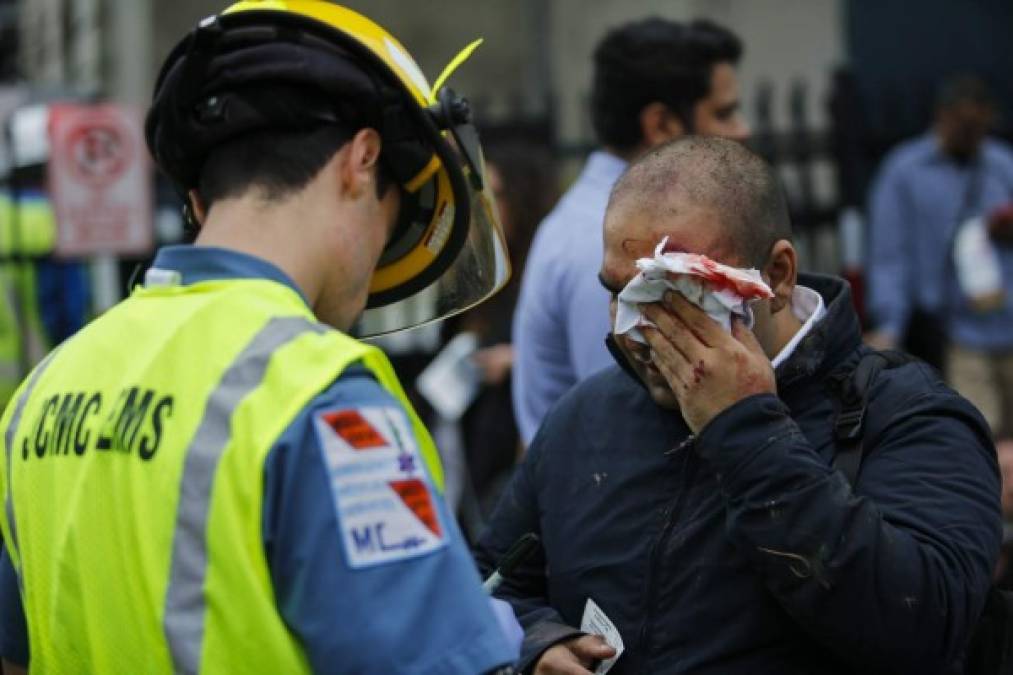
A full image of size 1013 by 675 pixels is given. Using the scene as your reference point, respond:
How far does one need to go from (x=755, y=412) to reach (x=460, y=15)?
9.94 meters

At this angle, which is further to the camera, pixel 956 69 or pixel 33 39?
pixel 33 39

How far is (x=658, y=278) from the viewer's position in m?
2.79

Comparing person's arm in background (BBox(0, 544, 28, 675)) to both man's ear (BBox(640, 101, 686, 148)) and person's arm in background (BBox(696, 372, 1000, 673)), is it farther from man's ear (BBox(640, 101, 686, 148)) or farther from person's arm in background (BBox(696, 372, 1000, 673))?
man's ear (BBox(640, 101, 686, 148))

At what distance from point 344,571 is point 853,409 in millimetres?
984

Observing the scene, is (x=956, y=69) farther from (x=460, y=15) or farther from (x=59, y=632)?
(x=59, y=632)

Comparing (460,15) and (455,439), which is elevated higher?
(460,15)

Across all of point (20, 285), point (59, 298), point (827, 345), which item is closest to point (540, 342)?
point (827, 345)

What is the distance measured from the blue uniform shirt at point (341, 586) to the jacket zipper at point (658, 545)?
652mm

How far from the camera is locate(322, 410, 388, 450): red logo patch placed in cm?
221

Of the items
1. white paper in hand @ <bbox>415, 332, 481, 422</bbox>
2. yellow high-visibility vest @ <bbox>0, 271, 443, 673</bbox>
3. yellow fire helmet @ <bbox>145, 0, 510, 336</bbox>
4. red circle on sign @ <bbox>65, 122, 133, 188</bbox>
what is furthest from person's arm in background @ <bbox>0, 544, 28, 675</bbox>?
red circle on sign @ <bbox>65, 122, 133, 188</bbox>

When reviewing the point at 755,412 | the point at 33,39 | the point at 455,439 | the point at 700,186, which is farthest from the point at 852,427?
the point at 33,39

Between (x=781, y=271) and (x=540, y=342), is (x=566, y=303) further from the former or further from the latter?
(x=781, y=271)

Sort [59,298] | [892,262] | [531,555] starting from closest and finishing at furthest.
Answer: [531,555] → [59,298] → [892,262]

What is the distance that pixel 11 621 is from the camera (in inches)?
106
